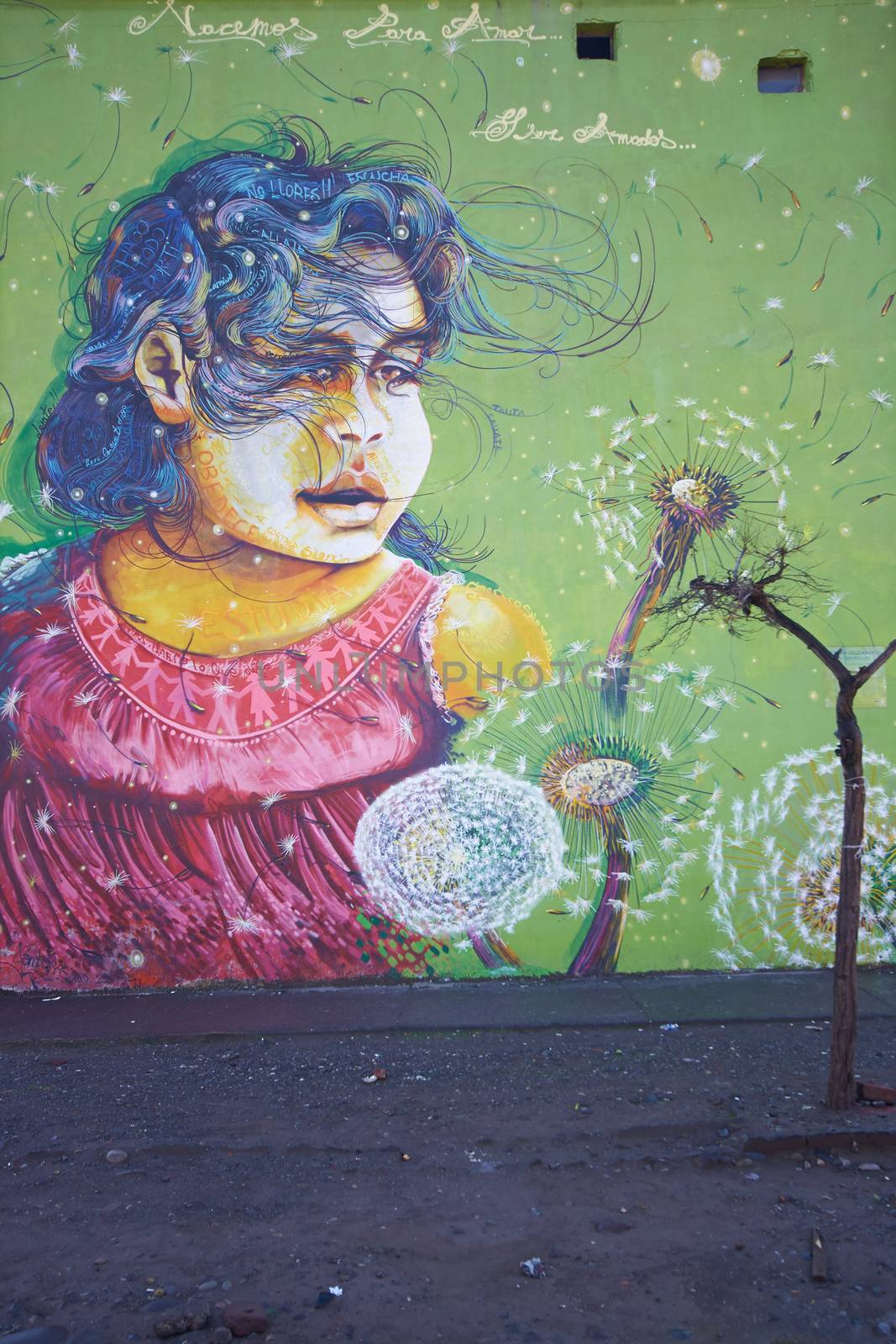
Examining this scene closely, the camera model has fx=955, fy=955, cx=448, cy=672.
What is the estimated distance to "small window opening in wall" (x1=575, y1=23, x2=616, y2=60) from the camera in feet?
22.5

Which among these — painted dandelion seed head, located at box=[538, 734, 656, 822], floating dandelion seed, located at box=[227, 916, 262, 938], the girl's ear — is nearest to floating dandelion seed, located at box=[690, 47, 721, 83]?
the girl's ear

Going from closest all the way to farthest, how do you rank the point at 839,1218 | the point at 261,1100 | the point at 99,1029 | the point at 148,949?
the point at 839,1218, the point at 261,1100, the point at 99,1029, the point at 148,949

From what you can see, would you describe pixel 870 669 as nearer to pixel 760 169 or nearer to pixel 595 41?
pixel 760 169

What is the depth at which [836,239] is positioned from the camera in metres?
6.88

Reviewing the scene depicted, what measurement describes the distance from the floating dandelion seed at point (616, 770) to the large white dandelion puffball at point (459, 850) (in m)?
0.18

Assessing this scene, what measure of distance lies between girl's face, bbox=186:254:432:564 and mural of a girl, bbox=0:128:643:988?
0.05ft

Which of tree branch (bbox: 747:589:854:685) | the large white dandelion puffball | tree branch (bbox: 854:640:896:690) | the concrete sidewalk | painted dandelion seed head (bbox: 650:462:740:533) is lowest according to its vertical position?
the concrete sidewalk

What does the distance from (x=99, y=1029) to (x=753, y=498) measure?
563 cm

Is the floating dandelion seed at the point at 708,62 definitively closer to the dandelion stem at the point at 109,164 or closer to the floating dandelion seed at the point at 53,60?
the dandelion stem at the point at 109,164

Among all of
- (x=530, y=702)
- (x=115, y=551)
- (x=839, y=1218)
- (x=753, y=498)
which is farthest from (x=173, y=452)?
(x=839, y=1218)

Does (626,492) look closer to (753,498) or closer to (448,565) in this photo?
(753,498)

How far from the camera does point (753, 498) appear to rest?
685 centimetres

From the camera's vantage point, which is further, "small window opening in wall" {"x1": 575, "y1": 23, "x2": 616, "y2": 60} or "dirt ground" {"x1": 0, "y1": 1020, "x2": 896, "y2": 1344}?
"small window opening in wall" {"x1": 575, "y1": 23, "x2": 616, "y2": 60}

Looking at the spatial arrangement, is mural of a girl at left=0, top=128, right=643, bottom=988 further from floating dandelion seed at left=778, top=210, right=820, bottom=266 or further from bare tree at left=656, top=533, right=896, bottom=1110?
bare tree at left=656, top=533, right=896, bottom=1110
